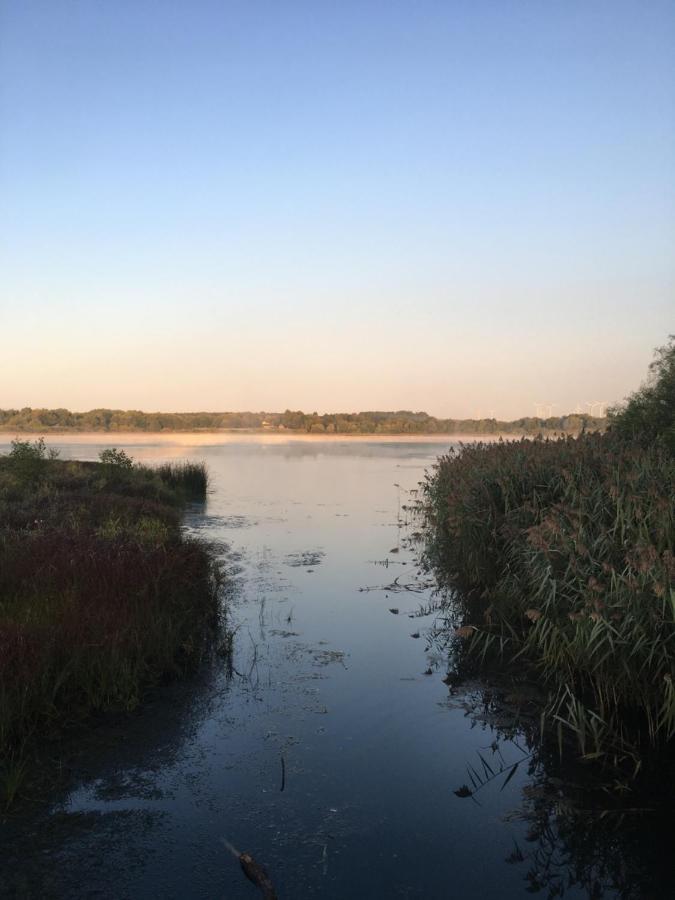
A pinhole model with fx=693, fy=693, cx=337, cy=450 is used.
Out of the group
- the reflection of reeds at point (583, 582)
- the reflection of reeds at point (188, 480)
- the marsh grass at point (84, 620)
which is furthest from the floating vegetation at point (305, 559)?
the reflection of reeds at point (188, 480)

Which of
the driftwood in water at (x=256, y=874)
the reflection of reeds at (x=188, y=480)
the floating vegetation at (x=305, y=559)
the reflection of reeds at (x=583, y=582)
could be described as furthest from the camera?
the reflection of reeds at (x=188, y=480)

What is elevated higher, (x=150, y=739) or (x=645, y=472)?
(x=645, y=472)

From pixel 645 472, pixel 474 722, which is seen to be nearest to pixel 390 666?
pixel 474 722

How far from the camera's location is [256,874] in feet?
13.6

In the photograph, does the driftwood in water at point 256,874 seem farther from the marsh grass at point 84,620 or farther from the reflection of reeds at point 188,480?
the reflection of reeds at point 188,480

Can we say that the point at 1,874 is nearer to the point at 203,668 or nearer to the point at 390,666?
the point at 203,668

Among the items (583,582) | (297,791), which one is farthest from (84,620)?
(583,582)

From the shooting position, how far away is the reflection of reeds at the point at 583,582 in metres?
5.91

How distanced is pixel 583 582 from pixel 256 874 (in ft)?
13.7

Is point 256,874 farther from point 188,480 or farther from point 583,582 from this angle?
point 188,480

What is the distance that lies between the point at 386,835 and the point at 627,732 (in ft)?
8.40

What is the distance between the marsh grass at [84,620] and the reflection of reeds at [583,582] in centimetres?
371

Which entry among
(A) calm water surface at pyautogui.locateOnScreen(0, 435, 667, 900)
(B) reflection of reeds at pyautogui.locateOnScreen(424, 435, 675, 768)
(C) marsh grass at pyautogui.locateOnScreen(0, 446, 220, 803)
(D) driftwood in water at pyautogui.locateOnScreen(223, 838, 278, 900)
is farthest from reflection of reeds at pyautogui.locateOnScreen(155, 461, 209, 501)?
(D) driftwood in water at pyautogui.locateOnScreen(223, 838, 278, 900)

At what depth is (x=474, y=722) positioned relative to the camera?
6609 millimetres
